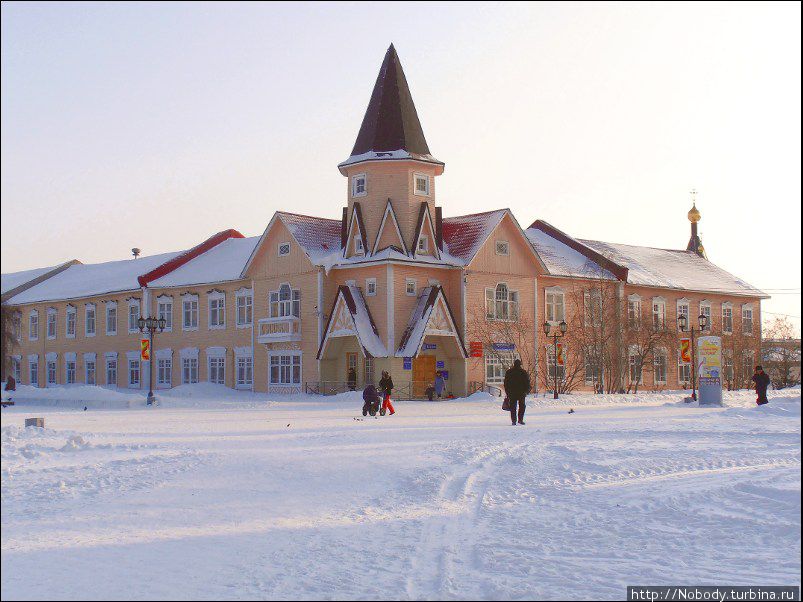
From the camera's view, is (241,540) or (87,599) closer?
(87,599)

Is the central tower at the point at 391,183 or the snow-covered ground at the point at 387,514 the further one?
the central tower at the point at 391,183

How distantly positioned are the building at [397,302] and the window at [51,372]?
4922 millimetres

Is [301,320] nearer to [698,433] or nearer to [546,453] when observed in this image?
[698,433]

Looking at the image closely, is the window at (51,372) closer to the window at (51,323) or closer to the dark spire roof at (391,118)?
the window at (51,323)

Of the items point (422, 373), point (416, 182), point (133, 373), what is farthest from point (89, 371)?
point (416, 182)

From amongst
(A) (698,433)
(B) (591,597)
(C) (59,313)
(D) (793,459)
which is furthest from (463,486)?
(C) (59,313)

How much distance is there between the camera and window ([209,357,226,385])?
5125 centimetres

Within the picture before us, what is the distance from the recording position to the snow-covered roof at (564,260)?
5125 centimetres

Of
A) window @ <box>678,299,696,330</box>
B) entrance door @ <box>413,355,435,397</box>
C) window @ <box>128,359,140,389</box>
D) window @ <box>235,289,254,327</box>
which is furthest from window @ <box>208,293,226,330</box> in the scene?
window @ <box>678,299,696,330</box>

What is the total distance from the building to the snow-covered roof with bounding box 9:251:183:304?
1065 millimetres

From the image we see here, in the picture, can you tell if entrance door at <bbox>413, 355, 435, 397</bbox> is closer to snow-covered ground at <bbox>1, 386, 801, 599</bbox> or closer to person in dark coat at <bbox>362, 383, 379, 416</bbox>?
person in dark coat at <bbox>362, 383, 379, 416</bbox>

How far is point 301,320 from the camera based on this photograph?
46312 millimetres

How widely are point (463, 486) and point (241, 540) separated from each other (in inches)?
182

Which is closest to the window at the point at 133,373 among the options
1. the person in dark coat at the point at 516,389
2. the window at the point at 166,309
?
the window at the point at 166,309
